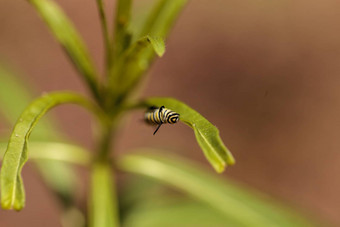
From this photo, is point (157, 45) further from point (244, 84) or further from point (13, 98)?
point (244, 84)

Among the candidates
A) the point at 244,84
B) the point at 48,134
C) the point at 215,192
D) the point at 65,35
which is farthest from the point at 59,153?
the point at 244,84

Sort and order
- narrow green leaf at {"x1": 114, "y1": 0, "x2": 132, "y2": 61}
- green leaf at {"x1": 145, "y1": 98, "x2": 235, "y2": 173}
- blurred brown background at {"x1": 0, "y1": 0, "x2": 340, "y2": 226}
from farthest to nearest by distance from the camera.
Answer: blurred brown background at {"x1": 0, "y1": 0, "x2": 340, "y2": 226} → narrow green leaf at {"x1": 114, "y1": 0, "x2": 132, "y2": 61} → green leaf at {"x1": 145, "y1": 98, "x2": 235, "y2": 173}

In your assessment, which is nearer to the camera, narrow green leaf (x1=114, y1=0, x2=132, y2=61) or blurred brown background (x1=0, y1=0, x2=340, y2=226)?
narrow green leaf (x1=114, y1=0, x2=132, y2=61)

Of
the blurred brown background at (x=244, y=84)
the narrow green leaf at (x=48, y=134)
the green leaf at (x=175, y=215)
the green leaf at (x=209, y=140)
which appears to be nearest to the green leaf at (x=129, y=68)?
the green leaf at (x=209, y=140)

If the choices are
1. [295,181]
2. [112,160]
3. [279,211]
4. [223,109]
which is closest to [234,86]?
[223,109]

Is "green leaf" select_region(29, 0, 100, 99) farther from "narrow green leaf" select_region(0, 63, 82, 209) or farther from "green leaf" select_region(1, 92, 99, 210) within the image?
"narrow green leaf" select_region(0, 63, 82, 209)

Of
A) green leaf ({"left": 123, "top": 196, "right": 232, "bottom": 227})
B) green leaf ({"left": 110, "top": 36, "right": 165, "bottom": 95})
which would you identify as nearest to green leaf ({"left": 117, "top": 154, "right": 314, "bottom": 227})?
green leaf ({"left": 123, "top": 196, "right": 232, "bottom": 227})
